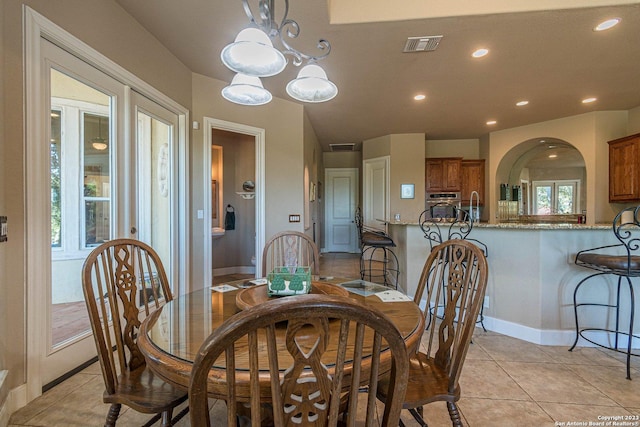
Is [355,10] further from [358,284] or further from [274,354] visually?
[274,354]

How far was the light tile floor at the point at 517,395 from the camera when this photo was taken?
1.61 meters

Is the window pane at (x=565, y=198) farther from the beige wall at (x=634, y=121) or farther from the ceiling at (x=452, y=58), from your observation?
the ceiling at (x=452, y=58)

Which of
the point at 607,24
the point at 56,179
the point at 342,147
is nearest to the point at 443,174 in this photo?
the point at 342,147

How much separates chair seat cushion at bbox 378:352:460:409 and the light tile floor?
1.60 feet

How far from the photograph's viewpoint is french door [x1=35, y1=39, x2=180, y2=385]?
1.82 meters

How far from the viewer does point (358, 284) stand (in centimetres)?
177

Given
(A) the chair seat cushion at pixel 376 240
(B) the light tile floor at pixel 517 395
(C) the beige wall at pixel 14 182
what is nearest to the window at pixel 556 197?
(A) the chair seat cushion at pixel 376 240

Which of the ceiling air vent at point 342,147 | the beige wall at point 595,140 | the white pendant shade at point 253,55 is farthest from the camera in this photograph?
the ceiling air vent at point 342,147

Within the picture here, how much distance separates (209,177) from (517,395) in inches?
132

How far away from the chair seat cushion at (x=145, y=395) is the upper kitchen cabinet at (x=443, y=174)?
5.76 metres

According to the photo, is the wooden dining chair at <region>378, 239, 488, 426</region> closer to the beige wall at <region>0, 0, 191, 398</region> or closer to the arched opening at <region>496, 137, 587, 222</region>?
the beige wall at <region>0, 0, 191, 398</region>

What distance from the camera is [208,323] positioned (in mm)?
1146

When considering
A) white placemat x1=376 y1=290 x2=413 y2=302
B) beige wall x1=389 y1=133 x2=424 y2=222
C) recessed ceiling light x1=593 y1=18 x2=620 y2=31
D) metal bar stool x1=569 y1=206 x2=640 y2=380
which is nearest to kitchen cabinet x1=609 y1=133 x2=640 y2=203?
metal bar stool x1=569 y1=206 x2=640 y2=380

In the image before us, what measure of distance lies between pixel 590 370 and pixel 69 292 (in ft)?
12.3
